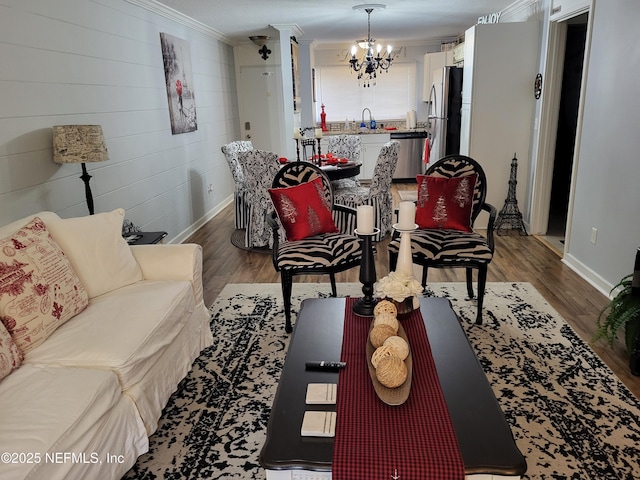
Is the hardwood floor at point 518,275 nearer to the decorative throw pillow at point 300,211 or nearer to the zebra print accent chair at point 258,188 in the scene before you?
the zebra print accent chair at point 258,188

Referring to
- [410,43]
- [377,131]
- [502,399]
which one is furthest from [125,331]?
[410,43]

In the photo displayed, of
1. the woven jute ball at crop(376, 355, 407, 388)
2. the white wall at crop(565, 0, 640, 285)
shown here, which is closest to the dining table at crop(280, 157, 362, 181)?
the white wall at crop(565, 0, 640, 285)

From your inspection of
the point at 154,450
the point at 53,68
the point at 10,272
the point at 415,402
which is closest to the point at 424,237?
the point at 415,402

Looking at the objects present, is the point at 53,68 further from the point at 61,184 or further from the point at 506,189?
the point at 506,189

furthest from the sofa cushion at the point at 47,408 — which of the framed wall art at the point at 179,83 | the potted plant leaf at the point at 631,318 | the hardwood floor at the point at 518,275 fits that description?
the framed wall art at the point at 179,83

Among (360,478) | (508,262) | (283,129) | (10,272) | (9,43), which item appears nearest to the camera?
(360,478)

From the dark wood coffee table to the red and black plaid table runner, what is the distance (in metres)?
0.04

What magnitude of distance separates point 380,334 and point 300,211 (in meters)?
1.54

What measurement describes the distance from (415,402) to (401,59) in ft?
26.4

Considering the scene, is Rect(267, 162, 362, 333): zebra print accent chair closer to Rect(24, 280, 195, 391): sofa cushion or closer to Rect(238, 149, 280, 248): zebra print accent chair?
Rect(24, 280, 195, 391): sofa cushion

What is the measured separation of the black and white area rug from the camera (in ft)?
6.14

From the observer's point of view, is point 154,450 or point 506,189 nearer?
point 154,450

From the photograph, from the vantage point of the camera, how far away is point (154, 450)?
2.00 metres

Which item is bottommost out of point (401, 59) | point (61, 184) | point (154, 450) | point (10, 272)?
point (154, 450)
